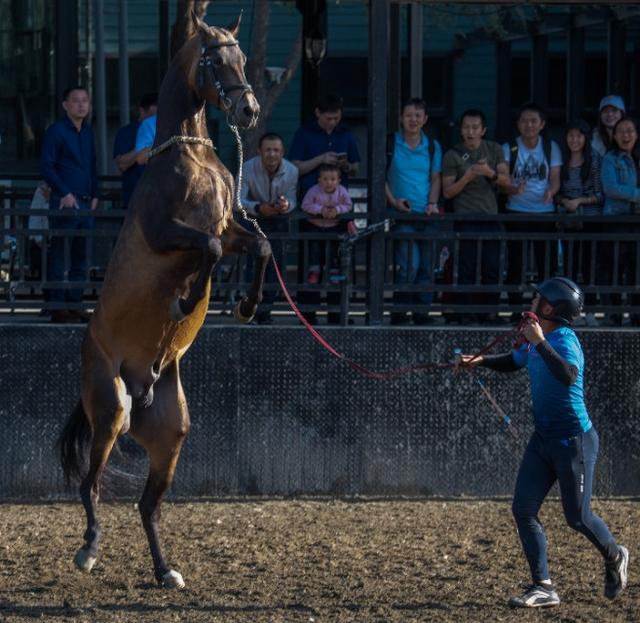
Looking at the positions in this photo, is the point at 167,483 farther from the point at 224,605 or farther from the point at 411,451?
the point at 411,451

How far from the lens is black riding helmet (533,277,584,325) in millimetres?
6801

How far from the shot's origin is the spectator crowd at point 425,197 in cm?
1005

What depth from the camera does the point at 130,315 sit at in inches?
294

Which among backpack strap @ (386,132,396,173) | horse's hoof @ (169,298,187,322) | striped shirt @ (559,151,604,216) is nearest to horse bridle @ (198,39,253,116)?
horse's hoof @ (169,298,187,322)

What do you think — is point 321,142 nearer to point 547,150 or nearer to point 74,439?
point 547,150

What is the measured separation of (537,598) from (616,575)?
0.40 m

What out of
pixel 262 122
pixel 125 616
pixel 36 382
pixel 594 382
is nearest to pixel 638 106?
pixel 262 122

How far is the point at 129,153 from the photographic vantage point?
34.4 feet

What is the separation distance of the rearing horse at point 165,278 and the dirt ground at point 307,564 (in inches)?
13.2

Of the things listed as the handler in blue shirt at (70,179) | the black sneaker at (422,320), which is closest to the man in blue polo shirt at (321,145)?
the black sneaker at (422,320)

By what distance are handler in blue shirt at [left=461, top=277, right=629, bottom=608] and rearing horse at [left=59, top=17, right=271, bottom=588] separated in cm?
151

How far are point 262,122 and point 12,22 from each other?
5833mm

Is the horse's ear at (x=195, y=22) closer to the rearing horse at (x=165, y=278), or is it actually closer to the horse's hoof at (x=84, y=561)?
the rearing horse at (x=165, y=278)

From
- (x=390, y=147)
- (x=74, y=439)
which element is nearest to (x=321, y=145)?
(x=390, y=147)
